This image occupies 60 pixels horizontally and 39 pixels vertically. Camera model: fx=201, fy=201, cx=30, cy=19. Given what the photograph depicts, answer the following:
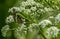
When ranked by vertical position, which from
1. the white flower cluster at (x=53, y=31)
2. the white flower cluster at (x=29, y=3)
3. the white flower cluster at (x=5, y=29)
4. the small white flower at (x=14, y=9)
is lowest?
the white flower cluster at (x=53, y=31)

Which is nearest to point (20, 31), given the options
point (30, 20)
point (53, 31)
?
point (30, 20)

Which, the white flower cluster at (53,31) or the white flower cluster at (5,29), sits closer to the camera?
the white flower cluster at (53,31)

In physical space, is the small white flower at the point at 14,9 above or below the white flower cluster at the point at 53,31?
above

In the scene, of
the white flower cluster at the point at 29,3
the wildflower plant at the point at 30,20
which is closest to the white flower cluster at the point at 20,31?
the wildflower plant at the point at 30,20

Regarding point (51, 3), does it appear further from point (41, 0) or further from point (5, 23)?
point (5, 23)

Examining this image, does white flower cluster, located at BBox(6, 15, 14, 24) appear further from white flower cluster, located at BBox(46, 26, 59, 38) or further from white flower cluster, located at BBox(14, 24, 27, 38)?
white flower cluster, located at BBox(46, 26, 59, 38)

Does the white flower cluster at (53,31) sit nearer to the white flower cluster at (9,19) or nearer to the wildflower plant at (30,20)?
the wildflower plant at (30,20)

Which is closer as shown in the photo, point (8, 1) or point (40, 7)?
point (40, 7)

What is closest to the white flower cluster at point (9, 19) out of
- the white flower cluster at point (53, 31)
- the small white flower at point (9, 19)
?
the small white flower at point (9, 19)

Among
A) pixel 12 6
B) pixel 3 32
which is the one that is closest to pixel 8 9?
pixel 12 6
